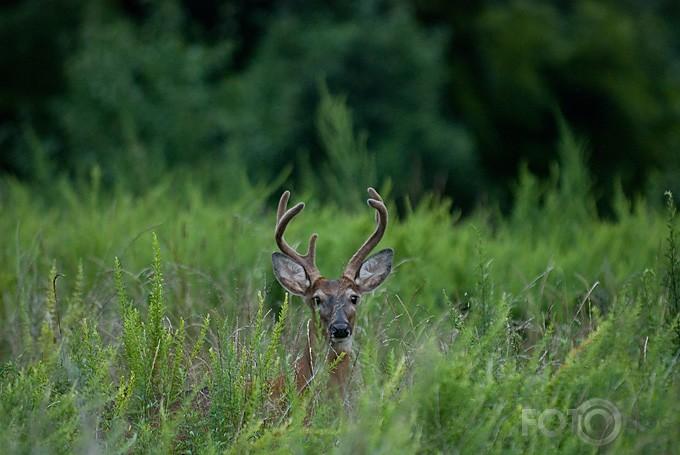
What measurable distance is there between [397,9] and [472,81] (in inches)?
81.8

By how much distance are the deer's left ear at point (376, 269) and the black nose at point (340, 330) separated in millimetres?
523

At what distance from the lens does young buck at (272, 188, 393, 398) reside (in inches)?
224

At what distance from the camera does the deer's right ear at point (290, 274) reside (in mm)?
6086

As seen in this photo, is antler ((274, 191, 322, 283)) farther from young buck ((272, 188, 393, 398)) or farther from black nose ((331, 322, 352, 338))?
black nose ((331, 322, 352, 338))

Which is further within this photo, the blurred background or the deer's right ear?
the blurred background

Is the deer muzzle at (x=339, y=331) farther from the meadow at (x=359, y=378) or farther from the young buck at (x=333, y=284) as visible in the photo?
the meadow at (x=359, y=378)

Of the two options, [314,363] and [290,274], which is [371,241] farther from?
[314,363]

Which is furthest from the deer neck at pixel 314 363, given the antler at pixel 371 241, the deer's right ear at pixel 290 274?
the antler at pixel 371 241

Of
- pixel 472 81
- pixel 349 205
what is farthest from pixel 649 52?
pixel 349 205

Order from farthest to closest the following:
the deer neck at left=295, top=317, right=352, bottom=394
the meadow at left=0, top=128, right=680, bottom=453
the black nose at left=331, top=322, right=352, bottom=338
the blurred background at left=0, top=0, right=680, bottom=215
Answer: the blurred background at left=0, top=0, right=680, bottom=215
the black nose at left=331, top=322, right=352, bottom=338
the deer neck at left=295, top=317, right=352, bottom=394
the meadow at left=0, top=128, right=680, bottom=453

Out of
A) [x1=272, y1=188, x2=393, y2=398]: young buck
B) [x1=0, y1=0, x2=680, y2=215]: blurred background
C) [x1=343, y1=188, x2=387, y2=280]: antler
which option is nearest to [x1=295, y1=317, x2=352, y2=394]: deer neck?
[x1=272, y1=188, x2=393, y2=398]: young buck

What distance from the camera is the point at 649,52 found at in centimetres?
2116

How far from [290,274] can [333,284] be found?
0.28 metres

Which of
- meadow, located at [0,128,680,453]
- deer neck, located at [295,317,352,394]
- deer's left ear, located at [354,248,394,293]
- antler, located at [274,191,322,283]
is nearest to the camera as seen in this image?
meadow, located at [0,128,680,453]
